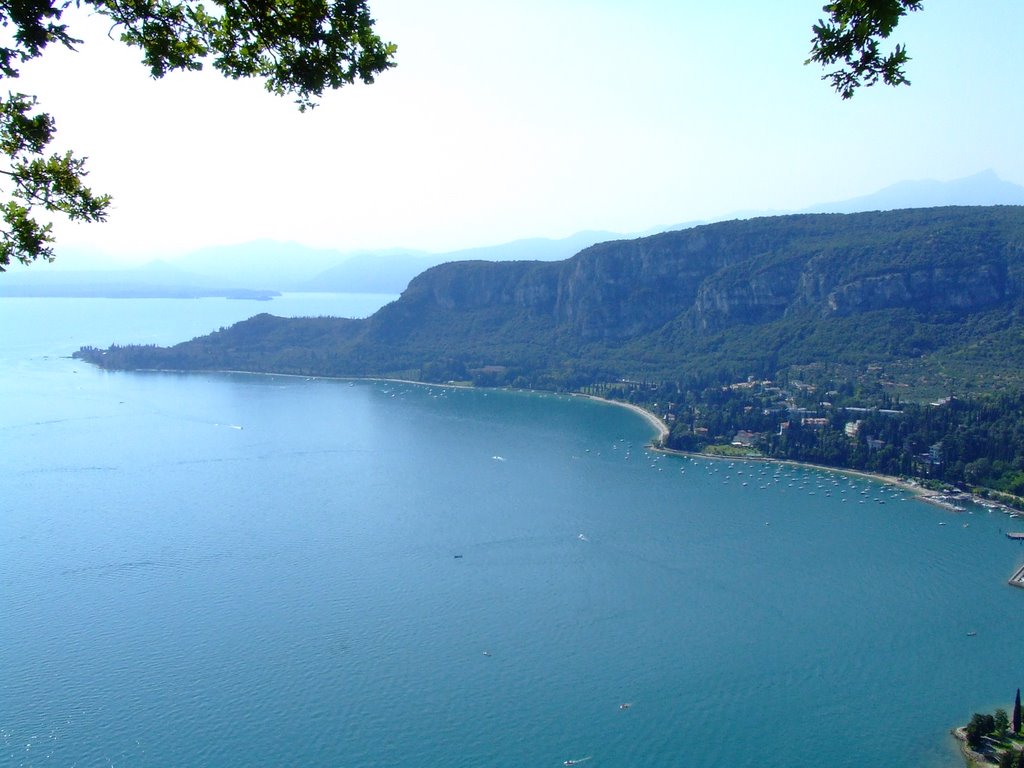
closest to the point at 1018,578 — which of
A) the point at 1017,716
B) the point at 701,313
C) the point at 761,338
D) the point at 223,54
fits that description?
the point at 1017,716

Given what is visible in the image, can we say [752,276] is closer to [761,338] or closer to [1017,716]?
[761,338]

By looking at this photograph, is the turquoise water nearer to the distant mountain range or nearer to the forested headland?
the forested headland

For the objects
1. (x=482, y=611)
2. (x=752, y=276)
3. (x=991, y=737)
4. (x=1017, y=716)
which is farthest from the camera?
(x=752, y=276)

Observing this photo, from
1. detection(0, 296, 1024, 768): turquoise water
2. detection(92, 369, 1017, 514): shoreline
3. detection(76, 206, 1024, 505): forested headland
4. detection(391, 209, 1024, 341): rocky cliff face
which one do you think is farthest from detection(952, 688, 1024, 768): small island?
detection(391, 209, 1024, 341): rocky cliff face

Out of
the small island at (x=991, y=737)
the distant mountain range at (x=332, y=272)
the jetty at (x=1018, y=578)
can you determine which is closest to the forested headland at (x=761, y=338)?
the jetty at (x=1018, y=578)

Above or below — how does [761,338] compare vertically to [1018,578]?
above

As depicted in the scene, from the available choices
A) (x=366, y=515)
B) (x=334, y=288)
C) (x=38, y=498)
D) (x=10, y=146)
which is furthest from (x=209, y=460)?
(x=334, y=288)

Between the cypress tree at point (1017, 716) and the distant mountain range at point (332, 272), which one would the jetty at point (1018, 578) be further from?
the distant mountain range at point (332, 272)
